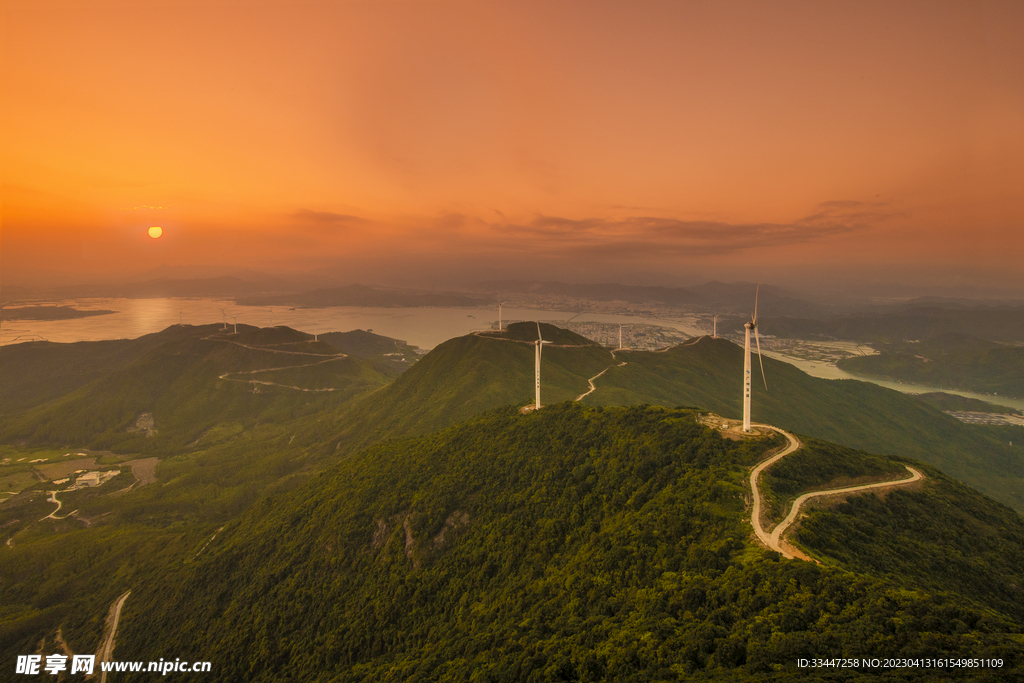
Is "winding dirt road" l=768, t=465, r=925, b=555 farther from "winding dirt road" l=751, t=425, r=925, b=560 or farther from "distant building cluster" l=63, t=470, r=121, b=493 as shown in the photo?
"distant building cluster" l=63, t=470, r=121, b=493

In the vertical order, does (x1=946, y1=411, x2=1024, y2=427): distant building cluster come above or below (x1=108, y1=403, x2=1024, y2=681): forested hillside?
below

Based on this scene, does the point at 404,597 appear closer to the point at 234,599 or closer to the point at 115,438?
the point at 234,599

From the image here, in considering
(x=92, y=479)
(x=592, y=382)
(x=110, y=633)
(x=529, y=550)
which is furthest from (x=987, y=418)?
(x=92, y=479)

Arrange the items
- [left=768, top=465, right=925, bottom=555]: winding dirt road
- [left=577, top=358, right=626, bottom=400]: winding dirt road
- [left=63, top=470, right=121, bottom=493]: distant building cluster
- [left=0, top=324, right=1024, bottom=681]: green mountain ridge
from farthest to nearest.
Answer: [left=63, top=470, right=121, bottom=493]: distant building cluster, [left=577, top=358, right=626, bottom=400]: winding dirt road, [left=768, top=465, right=925, bottom=555]: winding dirt road, [left=0, top=324, right=1024, bottom=681]: green mountain ridge

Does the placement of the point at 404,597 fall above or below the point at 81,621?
above

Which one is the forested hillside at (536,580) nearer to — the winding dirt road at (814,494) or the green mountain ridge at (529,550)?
the green mountain ridge at (529,550)

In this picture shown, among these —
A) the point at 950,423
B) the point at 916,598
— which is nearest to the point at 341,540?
the point at 916,598

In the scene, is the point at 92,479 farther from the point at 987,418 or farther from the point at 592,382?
the point at 987,418

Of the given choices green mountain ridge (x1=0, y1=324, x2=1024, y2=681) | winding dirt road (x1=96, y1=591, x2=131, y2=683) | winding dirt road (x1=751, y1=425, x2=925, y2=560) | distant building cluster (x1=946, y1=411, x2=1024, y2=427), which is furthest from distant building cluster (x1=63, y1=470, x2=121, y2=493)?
distant building cluster (x1=946, y1=411, x2=1024, y2=427)
